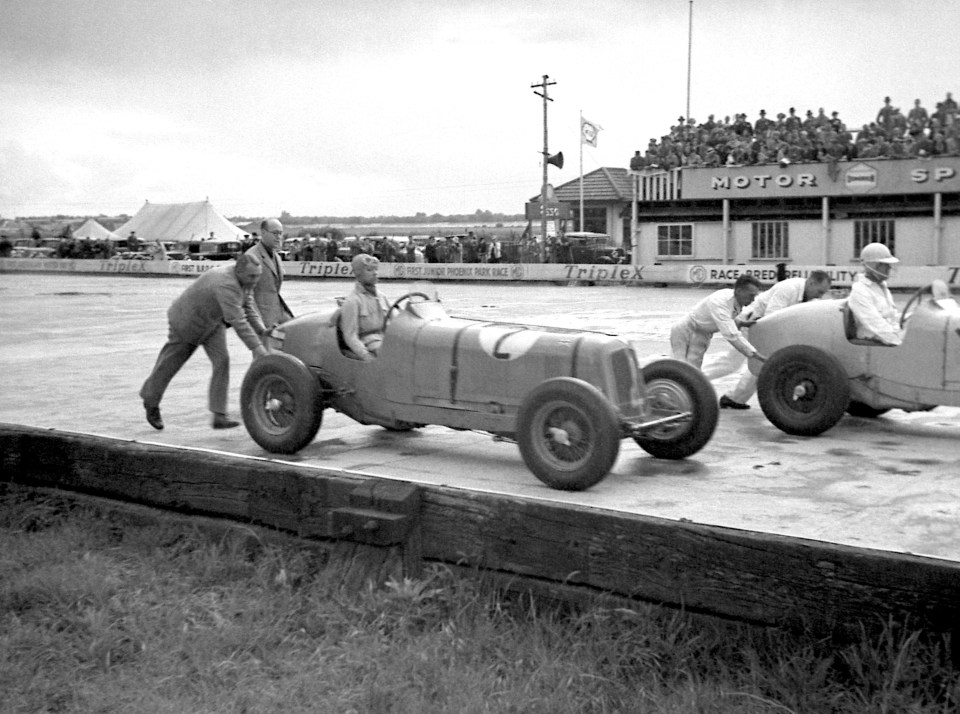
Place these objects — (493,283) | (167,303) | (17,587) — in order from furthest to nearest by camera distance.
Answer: (493,283) → (167,303) → (17,587)

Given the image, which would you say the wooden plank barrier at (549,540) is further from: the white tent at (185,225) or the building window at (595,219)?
the building window at (595,219)

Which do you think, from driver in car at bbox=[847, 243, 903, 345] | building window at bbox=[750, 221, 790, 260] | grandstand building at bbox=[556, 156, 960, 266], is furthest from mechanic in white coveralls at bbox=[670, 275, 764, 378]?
building window at bbox=[750, 221, 790, 260]

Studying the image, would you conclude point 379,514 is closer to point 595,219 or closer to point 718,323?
point 718,323

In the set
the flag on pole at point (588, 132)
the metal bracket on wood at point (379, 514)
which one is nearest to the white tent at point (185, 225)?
the flag on pole at point (588, 132)

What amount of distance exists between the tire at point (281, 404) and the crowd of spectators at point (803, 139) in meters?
30.6

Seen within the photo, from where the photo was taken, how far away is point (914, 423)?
9.93 metres

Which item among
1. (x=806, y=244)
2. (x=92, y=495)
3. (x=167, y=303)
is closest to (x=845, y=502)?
(x=92, y=495)

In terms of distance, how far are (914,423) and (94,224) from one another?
2317 inches

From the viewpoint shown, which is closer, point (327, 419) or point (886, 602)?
point (886, 602)

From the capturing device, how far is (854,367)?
9102 millimetres

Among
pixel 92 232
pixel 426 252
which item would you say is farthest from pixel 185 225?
pixel 426 252

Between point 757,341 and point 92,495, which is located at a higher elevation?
point 757,341

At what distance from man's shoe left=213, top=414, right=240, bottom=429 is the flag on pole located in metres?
39.7

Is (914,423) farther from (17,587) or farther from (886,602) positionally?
(17,587)
